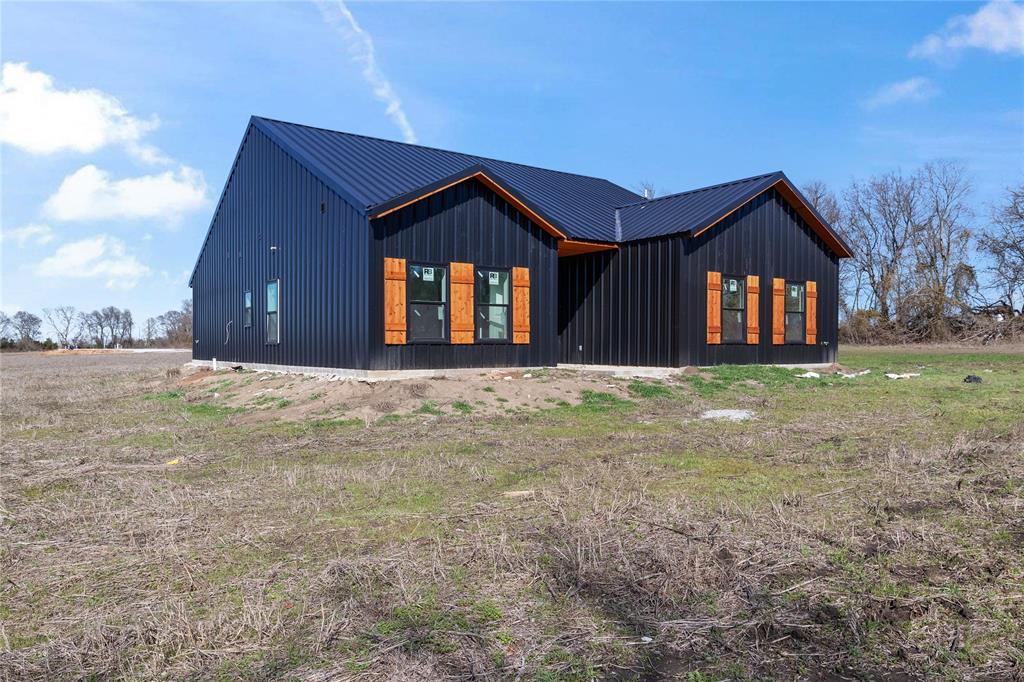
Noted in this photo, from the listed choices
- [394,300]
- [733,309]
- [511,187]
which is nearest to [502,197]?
[511,187]

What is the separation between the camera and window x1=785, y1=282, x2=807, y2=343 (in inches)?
727

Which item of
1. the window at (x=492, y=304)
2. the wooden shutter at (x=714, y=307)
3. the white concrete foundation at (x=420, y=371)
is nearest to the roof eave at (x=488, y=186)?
the window at (x=492, y=304)

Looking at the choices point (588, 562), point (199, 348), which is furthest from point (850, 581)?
point (199, 348)

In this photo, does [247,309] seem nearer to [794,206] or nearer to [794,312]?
[794,312]

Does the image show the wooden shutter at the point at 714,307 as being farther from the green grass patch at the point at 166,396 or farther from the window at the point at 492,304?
the green grass patch at the point at 166,396

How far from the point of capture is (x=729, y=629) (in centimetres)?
311

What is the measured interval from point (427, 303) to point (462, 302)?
726 mm

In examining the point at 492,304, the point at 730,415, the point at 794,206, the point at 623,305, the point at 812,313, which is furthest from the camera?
the point at 812,313

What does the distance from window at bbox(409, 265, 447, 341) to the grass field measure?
18.3ft

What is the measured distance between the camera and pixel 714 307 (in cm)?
1670

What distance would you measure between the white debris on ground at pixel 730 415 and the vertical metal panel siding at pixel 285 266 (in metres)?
6.15

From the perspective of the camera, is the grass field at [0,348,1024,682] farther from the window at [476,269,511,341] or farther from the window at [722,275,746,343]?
the window at [722,275,746,343]

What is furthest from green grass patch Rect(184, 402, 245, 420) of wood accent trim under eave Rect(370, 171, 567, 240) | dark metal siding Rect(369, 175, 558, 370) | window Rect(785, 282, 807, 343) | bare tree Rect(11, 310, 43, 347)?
bare tree Rect(11, 310, 43, 347)

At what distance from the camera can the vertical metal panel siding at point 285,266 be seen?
13359 mm
